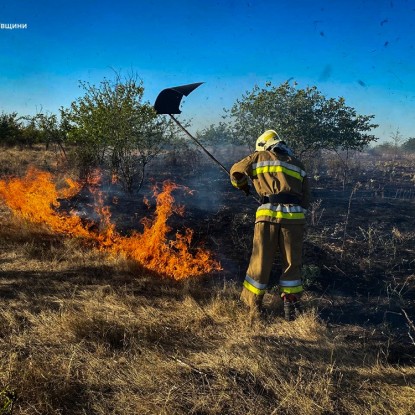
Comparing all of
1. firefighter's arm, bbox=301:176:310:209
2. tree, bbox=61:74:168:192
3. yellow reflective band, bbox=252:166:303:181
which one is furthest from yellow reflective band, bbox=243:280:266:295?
tree, bbox=61:74:168:192

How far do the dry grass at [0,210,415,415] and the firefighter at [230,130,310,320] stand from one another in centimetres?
29

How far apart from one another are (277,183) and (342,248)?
8.04 feet

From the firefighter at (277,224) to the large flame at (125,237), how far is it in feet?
4.16

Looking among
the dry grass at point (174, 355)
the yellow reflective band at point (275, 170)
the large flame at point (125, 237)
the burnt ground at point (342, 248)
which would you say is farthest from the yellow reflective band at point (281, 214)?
the large flame at point (125, 237)

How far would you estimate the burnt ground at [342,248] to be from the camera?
13.1ft

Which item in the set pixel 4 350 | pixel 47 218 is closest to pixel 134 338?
pixel 4 350

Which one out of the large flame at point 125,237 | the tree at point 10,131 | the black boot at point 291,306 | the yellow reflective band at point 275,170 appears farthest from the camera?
Answer: the tree at point 10,131

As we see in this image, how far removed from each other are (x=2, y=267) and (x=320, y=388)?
15.0 feet

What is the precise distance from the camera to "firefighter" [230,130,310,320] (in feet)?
12.6

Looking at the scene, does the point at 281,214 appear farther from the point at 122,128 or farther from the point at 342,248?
the point at 122,128

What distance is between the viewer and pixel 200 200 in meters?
8.60

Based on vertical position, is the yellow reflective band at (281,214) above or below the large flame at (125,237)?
above

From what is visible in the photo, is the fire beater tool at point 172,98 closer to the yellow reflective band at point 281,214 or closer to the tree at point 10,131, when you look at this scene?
the yellow reflective band at point 281,214

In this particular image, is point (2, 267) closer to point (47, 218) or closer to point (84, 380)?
point (47, 218)
